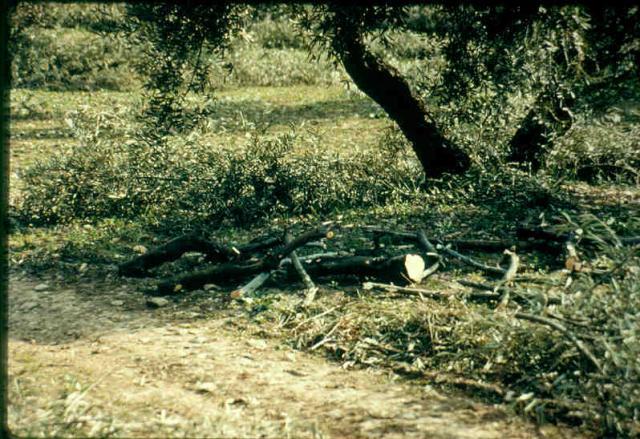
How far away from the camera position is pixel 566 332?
12.1 feet

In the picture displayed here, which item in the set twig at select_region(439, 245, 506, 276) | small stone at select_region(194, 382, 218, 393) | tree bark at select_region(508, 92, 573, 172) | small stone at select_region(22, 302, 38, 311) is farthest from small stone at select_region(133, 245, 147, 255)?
tree bark at select_region(508, 92, 573, 172)

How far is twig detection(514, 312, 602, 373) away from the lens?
3598mm

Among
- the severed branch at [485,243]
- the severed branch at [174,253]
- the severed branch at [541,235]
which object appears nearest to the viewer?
the severed branch at [174,253]

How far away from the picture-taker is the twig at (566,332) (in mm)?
3598

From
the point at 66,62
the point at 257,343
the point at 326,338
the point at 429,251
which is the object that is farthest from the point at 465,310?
the point at 66,62

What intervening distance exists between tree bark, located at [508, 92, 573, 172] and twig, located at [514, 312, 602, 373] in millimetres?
4313

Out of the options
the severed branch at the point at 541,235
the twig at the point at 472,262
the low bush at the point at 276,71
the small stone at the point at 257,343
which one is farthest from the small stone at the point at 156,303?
the low bush at the point at 276,71

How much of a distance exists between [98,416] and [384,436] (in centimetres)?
125

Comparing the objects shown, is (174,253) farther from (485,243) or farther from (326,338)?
(485,243)

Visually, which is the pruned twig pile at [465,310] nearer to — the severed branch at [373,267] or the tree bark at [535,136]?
the severed branch at [373,267]

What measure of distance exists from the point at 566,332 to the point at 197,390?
5.97ft

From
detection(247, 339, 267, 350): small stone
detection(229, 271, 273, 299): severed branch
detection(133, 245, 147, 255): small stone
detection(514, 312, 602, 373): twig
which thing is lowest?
detection(133, 245, 147, 255): small stone

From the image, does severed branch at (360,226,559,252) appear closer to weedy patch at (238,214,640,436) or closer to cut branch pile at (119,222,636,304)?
cut branch pile at (119,222,636,304)

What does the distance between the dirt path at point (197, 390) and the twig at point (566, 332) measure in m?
0.37
